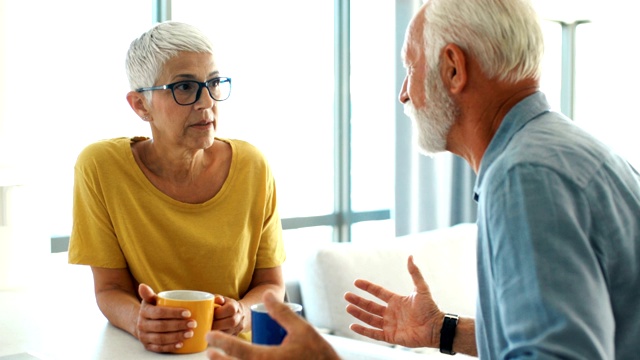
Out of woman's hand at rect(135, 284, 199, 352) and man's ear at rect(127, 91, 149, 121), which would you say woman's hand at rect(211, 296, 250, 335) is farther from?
man's ear at rect(127, 91, 149, 121)

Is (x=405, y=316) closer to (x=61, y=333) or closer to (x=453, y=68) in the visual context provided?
(x=453, y=68)

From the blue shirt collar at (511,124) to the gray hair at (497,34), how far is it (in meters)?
0.05

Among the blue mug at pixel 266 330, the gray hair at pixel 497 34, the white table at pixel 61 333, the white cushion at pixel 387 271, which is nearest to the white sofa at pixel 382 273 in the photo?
the white cushion at pixel 387 271

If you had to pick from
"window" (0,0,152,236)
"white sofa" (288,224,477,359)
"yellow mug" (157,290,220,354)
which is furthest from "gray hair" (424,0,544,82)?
"window" (0,0,152,236)

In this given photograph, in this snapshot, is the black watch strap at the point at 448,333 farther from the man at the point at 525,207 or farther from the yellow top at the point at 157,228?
the yellow top at the point at 157,228

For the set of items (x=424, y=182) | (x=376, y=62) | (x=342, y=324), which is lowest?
(x=342, y=324)

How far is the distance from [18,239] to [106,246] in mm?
228

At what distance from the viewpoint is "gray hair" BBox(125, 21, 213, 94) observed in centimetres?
189

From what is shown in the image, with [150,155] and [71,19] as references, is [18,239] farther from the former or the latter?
[71,19]

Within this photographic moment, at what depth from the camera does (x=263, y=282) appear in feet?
6.59

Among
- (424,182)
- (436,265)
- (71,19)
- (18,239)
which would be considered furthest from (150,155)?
(424,182)

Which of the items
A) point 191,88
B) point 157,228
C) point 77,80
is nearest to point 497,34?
point 191,88

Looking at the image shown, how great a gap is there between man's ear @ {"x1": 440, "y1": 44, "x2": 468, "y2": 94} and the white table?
0.68 meters

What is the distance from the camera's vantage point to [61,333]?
165 cm
